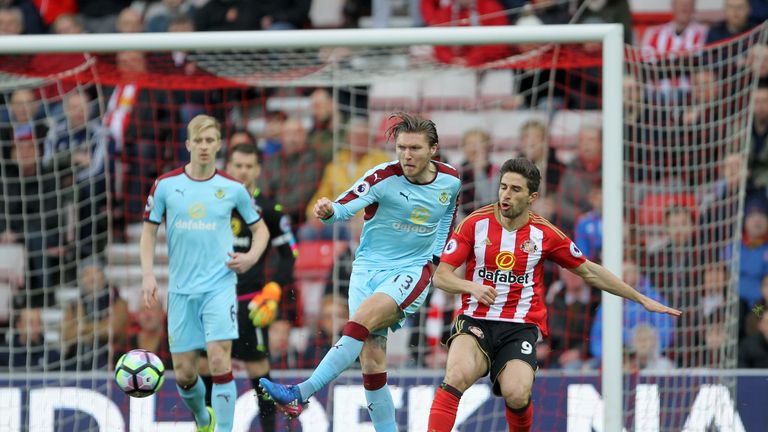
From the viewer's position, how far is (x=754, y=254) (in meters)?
11.1

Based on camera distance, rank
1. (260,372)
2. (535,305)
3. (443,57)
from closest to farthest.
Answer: (535,305), (260,372), (443,57)

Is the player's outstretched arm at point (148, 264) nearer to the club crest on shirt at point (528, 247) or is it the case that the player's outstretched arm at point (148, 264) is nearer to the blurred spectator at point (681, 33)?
the club crest on shirt at point (528, 247)

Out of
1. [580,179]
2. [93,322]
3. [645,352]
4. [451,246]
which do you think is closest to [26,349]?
[93,322]

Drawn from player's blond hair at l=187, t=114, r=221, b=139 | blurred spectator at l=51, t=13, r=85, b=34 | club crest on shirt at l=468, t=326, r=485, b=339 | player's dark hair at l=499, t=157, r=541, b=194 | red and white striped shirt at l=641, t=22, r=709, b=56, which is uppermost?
blurred spectator at l=51, t=13, r=85, b=34

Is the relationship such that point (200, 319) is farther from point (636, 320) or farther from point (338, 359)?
point (636, 320)

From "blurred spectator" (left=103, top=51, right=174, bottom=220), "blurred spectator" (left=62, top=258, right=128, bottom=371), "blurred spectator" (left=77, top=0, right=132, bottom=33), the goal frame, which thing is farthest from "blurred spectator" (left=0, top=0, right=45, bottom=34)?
the goal frame

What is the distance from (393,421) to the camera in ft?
26.8

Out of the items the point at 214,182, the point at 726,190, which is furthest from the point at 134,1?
the point at 726,190

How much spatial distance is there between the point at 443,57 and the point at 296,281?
2399 mm

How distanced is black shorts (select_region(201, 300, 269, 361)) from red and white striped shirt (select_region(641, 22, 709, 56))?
186 inches

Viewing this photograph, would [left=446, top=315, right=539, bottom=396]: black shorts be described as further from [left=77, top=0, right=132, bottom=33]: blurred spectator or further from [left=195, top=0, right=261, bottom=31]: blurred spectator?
[left=77, top=0, right=132, bottom=33]: blurred spectator

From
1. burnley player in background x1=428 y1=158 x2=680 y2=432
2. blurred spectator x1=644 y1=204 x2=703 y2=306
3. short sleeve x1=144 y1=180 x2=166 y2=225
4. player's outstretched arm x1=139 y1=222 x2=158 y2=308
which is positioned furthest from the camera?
blurred spectator x1=644 y1=204 x2=703 y2=306

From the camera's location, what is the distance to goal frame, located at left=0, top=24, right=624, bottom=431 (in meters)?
8.77

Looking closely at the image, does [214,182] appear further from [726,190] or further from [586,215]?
[726,190]
